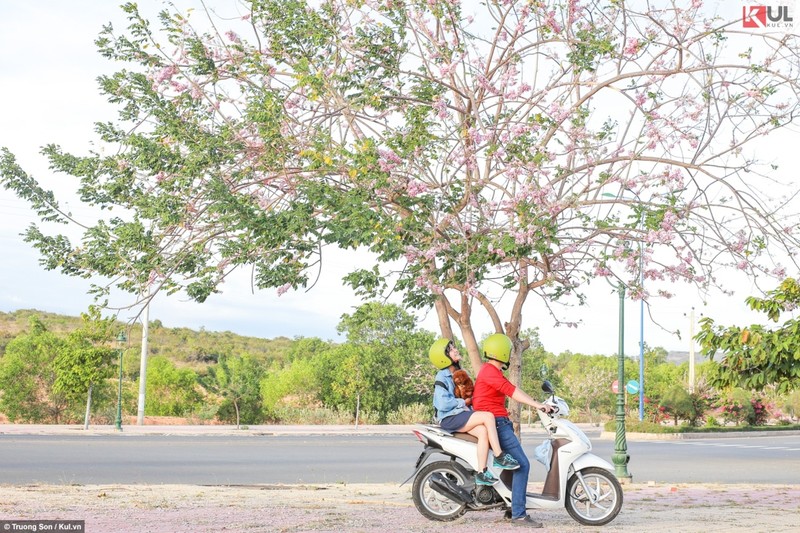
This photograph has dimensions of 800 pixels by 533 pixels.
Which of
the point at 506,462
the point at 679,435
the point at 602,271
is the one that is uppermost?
the point at 602,271

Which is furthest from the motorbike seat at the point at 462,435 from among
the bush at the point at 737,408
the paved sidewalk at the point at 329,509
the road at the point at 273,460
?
the bush at the point at 737,408

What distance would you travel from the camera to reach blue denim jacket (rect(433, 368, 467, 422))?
990 centimetres

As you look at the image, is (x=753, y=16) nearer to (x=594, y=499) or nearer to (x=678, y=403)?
(x=594, y=499)

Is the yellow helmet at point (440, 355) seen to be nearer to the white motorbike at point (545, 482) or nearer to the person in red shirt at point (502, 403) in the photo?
the person in red shirt at point (502, 403)

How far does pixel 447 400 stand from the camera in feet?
32.6

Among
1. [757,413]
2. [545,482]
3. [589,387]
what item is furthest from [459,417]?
[589,387]

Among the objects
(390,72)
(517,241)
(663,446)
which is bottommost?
(663,446)

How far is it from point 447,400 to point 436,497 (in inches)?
41.7

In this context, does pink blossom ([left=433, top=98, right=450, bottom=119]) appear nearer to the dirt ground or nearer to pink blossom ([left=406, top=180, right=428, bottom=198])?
pink blossom ([left=406, top=180, right=428, bottom=198])

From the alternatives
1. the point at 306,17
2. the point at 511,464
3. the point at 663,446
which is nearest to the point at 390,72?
the point at 306,17

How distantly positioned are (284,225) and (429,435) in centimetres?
275

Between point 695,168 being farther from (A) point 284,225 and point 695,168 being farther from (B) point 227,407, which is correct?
(B) point 227,407

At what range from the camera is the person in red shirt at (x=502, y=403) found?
954 centimetres

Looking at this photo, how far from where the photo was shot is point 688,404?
43375mm
